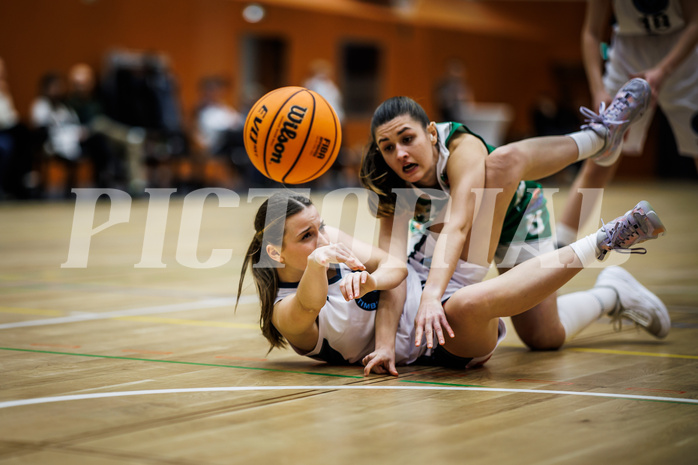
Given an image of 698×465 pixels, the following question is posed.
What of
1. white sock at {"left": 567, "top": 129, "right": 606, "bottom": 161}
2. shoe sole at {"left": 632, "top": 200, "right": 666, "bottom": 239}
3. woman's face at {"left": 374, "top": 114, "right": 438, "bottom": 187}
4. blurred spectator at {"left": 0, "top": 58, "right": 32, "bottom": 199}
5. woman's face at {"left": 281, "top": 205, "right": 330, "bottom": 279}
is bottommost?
woman's face at {"left": 281, "top": 205, "right": 330, "bottom": 279}

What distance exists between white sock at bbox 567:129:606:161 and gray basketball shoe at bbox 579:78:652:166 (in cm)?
3

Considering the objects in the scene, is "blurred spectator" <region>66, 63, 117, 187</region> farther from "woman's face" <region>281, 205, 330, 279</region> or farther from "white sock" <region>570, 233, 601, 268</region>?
"white sock" <region>570, 233, 601, 268</region>

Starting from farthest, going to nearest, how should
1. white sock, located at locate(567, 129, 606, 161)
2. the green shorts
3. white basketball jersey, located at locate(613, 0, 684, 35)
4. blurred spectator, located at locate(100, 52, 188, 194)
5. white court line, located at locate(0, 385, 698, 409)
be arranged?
blurred spectator, located at locate(100, 52, 188, 194)
white basketball jersey, located at locate(613, 0, 684, 35)
white sock, located at locate(567, 129, 606, 161)
the green shorts
white court line, located at locate(0, 385, 698, 409)

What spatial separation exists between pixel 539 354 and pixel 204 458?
5.32 ft

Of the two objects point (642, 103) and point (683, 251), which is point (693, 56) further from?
point (683, 251)

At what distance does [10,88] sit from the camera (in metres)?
12.0

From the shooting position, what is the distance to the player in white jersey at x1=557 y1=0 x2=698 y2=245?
3941 mm

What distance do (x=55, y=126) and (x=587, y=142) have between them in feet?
27.6

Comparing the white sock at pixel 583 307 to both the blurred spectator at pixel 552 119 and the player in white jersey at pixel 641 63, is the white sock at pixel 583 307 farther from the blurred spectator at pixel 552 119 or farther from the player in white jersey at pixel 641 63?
the blurred spectator at pixel 552 119

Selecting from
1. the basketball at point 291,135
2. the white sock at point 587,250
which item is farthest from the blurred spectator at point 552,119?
the white sock at point 587,250

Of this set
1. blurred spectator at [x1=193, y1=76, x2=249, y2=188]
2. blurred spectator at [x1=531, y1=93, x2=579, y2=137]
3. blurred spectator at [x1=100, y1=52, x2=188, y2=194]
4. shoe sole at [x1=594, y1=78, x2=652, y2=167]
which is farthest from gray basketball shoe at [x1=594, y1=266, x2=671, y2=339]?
blurred spectator at [x1=531, y1=93, x2=579, y2=137]

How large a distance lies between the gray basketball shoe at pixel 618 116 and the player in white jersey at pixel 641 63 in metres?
0.33

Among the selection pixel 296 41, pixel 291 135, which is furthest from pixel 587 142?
pixel 296 41

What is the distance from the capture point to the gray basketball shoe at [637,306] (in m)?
3.20
